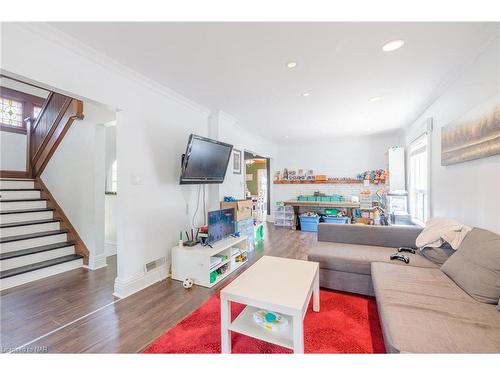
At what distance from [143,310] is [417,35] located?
3.30m

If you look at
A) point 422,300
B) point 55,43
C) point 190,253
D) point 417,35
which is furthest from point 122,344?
point 417,35

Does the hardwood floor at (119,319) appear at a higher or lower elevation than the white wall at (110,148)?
lower

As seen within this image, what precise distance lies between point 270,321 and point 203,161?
2054 mm

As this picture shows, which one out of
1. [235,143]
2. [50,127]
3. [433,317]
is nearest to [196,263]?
[433,317]

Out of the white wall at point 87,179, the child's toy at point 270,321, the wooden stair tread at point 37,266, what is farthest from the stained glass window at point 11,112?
the child's toy at point 270,321

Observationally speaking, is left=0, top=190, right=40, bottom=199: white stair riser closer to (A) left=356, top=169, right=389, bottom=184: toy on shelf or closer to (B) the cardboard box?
A: (B) the cardboard box

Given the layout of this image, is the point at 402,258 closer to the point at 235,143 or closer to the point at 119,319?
the point at 119,319

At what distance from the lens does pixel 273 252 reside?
3803 mm

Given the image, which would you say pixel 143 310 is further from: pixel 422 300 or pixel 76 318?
pixel 422 300

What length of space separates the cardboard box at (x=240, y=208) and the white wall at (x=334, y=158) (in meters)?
2.62

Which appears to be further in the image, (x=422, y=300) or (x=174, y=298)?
(x=174, y=298)

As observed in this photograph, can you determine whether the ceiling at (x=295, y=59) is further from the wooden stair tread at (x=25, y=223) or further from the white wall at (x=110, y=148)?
the wooden stair tread at (x=25, y=223)

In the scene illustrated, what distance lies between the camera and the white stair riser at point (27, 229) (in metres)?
2.96

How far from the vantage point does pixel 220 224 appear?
9.66 feet
